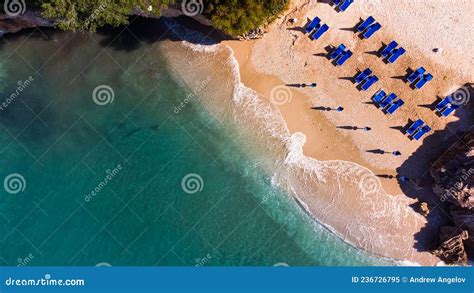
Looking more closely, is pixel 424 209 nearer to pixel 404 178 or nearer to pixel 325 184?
pixel 404 178

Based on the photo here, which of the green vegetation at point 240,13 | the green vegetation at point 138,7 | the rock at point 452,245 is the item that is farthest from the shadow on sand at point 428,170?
the green vegetation at point 138,7

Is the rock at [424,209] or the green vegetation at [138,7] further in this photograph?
the rock at [424,209]

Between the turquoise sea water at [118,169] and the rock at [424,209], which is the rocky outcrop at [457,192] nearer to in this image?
the rock at [424,209]

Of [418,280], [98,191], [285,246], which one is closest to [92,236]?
[98,191]

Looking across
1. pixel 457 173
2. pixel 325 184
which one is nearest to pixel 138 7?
pixel 325 184

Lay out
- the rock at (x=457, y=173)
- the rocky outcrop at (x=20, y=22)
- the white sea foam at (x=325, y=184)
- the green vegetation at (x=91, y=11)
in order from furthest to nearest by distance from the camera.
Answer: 1. the white sea foam at (x=325, y=184)
2. the rocky outcrop at (x=20, y=22)
3. the rock at (x=457, y=173)
4. the green vegetation at (x=91, y=11)

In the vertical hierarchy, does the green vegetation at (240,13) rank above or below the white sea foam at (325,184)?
above
